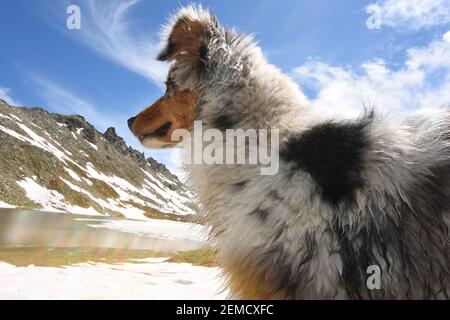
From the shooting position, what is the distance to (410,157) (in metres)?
3.46

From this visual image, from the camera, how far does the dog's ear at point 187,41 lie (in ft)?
15.2

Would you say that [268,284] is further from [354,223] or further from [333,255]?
[354,223]

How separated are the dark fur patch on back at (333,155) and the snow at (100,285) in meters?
4.03

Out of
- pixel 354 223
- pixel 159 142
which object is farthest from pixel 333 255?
pixel 159 142

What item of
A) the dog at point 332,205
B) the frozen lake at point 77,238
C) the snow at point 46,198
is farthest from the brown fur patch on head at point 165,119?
the snow at point 46,198

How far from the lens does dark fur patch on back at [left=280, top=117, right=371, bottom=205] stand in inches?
128

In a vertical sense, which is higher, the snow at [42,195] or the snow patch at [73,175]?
the snow patch at [73,175]

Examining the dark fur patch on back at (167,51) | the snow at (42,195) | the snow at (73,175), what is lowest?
the dark fur patch on back at (167,51)

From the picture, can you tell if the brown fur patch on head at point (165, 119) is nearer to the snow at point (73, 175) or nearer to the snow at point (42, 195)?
the snow at point (42, 195)

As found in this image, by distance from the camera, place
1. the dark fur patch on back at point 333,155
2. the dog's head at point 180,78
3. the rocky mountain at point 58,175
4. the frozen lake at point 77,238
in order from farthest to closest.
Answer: the rocky mountain at point 58,175
the frozen lake at point 77,238
the dog's head at point 180,78
the dark fur patch on back at point 333,155

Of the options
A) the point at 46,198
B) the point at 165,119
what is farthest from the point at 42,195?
the point at 165,119

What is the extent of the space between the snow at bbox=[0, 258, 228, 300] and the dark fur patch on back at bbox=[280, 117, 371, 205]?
4029 millimetres
